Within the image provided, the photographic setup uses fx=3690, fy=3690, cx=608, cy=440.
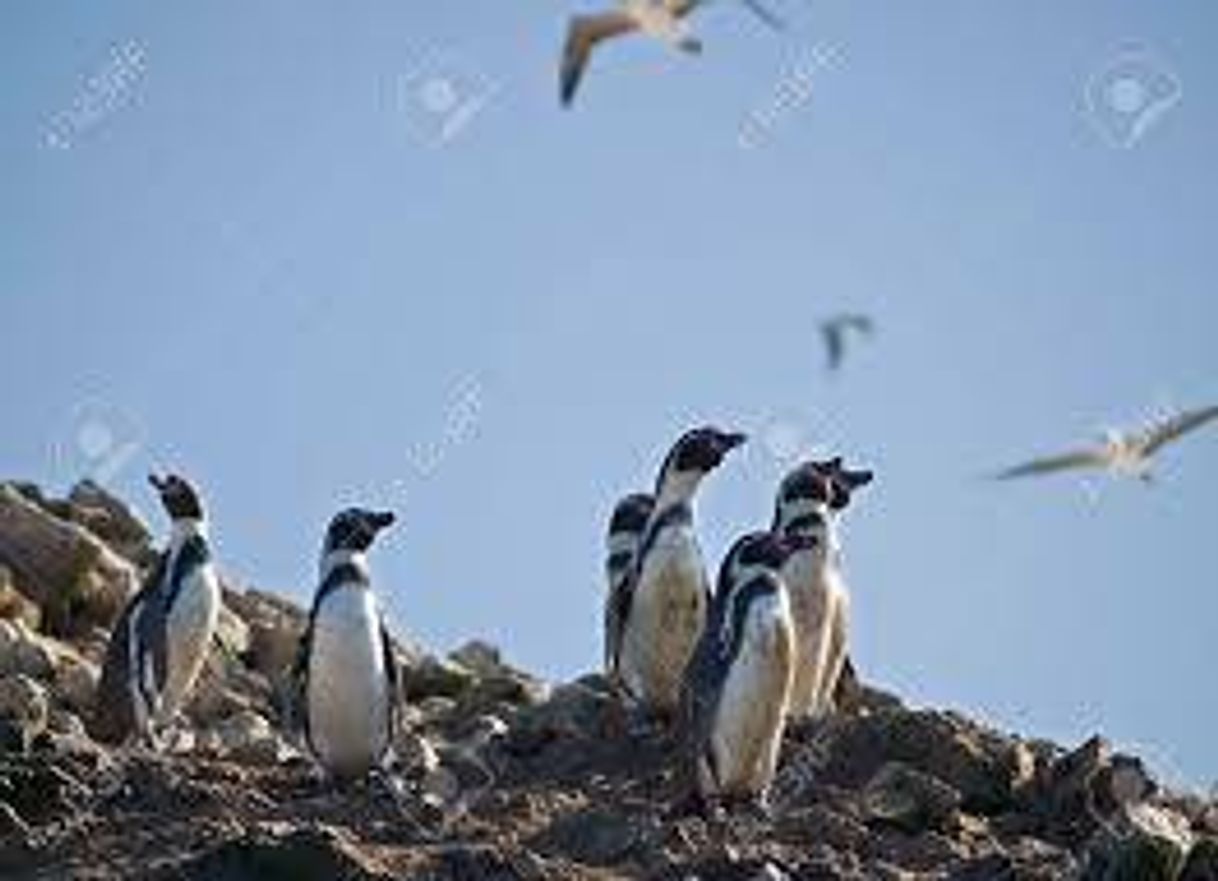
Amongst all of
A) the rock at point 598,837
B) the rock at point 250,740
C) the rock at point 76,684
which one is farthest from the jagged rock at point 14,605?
the rock at point 598,837

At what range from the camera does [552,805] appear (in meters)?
17.5

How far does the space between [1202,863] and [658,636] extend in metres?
6.25

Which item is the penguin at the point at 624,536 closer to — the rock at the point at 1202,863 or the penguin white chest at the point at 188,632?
the penguin white chest at the point at 188,632

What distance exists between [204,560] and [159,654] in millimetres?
1413

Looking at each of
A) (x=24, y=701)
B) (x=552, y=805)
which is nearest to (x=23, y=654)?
(x=24, y=701)

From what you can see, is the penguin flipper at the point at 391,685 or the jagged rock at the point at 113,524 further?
the jagged rock at the point at 113,524

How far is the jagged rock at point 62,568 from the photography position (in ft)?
80.9

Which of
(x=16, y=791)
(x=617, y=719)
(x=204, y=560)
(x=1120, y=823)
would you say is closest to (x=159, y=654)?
(x=204, y=560)

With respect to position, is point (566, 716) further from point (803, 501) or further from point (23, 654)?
point (23, 654)

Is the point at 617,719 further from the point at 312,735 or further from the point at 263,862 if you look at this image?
the point at 263,862

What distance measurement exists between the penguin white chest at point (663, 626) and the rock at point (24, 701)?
3.33 metres

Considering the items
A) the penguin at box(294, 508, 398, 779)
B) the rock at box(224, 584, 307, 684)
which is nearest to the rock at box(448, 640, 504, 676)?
the rock at box(224, 584, 307, 684)

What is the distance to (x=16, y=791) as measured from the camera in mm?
17141

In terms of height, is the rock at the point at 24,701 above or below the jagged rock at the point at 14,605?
below
